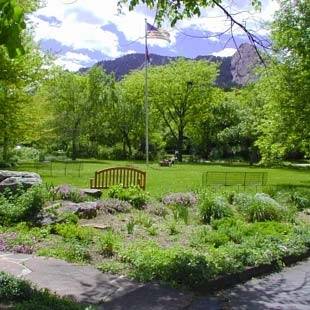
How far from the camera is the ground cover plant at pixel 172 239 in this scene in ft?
25.0

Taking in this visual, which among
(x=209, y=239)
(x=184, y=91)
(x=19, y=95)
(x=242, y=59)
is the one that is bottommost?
(x=209, y=239)

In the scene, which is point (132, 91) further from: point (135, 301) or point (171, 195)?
point (135, 301)

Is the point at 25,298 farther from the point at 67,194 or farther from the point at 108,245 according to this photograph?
the point at 67,194

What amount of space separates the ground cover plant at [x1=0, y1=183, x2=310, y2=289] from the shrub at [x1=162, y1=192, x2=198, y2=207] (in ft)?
0.77

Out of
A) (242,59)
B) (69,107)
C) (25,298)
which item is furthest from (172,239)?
(69,107)

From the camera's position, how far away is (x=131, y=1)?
761 centimetres

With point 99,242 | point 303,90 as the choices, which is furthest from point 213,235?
point 303,90

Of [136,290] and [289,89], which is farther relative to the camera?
[289,89]

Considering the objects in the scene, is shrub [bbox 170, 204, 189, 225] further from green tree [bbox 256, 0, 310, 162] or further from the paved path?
green tree [bbox 256, 0, 310, 162]

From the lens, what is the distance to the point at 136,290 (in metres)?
6.65

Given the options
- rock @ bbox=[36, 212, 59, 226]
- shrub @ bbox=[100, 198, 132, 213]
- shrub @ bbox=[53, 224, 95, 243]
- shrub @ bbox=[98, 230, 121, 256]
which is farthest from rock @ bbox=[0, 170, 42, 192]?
shrub @ bbox=[98, 230, 121, 256]

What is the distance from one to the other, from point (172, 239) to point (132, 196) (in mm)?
3934

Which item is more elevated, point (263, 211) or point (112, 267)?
point (263, 211)

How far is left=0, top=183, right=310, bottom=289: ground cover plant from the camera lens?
7.62 m
